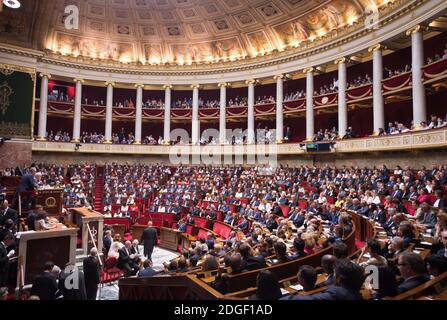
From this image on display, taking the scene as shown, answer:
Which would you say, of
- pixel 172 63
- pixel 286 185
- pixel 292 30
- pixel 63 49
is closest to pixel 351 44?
pixel 292 30

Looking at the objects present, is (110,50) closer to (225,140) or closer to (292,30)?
(225,140)

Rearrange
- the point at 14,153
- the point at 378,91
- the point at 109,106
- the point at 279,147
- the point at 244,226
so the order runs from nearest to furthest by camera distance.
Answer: the point at 244,226 < the point at 378,91 < the point at 14,153 < the point at 279,147 < the point at 109,106

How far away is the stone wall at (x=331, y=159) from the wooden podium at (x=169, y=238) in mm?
11298

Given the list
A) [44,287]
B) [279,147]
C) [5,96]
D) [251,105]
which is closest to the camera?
[44,287]

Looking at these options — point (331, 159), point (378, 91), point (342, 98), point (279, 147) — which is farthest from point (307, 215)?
point (279, 147)

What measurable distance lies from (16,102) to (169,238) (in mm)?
13794

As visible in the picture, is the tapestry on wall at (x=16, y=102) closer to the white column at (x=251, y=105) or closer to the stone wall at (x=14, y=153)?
the stone wall at (x=14, y=153)

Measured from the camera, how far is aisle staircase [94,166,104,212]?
1810cm

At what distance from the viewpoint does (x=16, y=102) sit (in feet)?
61.1

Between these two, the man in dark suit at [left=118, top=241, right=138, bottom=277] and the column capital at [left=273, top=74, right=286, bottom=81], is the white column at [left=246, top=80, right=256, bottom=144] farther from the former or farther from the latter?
the man in dark suit at [left=118, top=241, right=138, bottom=277]

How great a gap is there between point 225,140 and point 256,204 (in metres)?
12.4

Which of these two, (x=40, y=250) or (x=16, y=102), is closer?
(x=40, y=250)

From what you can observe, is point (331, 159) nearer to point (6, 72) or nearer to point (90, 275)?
point (90, 275)

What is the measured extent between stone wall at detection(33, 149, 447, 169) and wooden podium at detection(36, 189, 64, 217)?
1527cm
